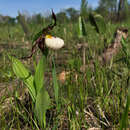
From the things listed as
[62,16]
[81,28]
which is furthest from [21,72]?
[62,16]

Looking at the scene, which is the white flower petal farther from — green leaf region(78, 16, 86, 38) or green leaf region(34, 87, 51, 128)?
green leaf region(78, 16, 86, 38)

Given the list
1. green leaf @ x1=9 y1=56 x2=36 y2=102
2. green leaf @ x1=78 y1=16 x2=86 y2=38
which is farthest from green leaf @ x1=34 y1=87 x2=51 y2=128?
green leaf @ x1=78 y1=16 x2=86 y2=38

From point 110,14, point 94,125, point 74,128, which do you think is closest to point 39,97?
point 74,128

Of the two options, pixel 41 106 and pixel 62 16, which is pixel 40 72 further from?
pixel 62 16

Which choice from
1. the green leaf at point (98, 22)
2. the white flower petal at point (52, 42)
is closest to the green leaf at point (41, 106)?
the white flower petal at point (52, 42)

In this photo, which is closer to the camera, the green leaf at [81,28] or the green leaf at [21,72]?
the green leaf at [21,72]

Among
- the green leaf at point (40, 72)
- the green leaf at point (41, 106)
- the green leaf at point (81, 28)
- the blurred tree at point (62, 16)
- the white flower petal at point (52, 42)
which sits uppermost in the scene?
the blurred tree at point (62, 16)

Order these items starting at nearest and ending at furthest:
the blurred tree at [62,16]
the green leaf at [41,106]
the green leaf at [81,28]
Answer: the green leaf at [41,106] < the green leaf at [81,28] < the blurred tree at [62,16]

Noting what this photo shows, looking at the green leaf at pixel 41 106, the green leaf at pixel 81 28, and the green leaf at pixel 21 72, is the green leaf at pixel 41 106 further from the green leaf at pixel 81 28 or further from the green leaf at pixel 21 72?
the green leaf at pixel 81 28

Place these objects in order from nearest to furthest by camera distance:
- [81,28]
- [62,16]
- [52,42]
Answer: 1. [52,42]
2. [81,28]
3. [62,16]
